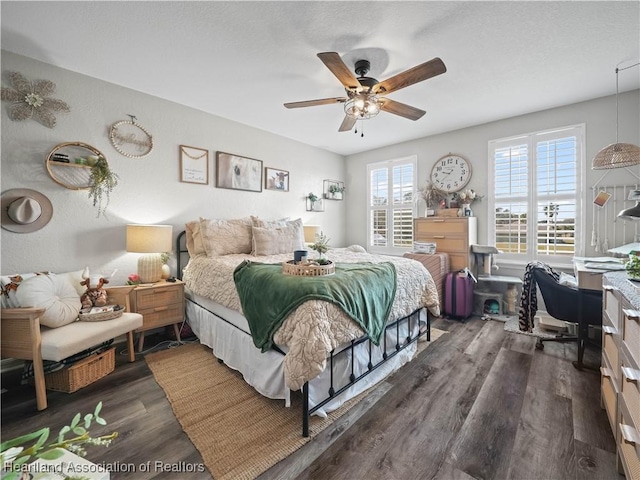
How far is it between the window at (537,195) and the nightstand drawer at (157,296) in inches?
169

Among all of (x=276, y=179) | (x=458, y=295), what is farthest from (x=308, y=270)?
(x=276, y=179)

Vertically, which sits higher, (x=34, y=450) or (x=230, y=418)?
(x=34, y=450)

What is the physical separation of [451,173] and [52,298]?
4.96 meters

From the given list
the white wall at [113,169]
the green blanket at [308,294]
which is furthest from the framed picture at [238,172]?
the green blanket at [308,294]

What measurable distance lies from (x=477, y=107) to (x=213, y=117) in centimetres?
341

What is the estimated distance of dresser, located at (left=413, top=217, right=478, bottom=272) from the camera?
3.81 m

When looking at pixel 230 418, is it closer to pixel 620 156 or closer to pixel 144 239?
pixel 144 239

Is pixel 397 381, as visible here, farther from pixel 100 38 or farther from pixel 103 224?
pixel 100 38

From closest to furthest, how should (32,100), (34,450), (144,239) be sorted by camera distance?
(34,450) → (32,100) → (144,239)

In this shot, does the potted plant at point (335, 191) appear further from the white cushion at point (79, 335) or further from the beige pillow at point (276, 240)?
the white cushion at point (79, 335)

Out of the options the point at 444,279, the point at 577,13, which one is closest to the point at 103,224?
the point at 444,279

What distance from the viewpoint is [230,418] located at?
1.82 meters

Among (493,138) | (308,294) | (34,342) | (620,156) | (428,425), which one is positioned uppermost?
(493,138)

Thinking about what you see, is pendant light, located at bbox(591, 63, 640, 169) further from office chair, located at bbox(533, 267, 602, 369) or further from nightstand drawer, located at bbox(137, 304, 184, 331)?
nightstand drawer, located at bbox(137, 304, 184, 331)
